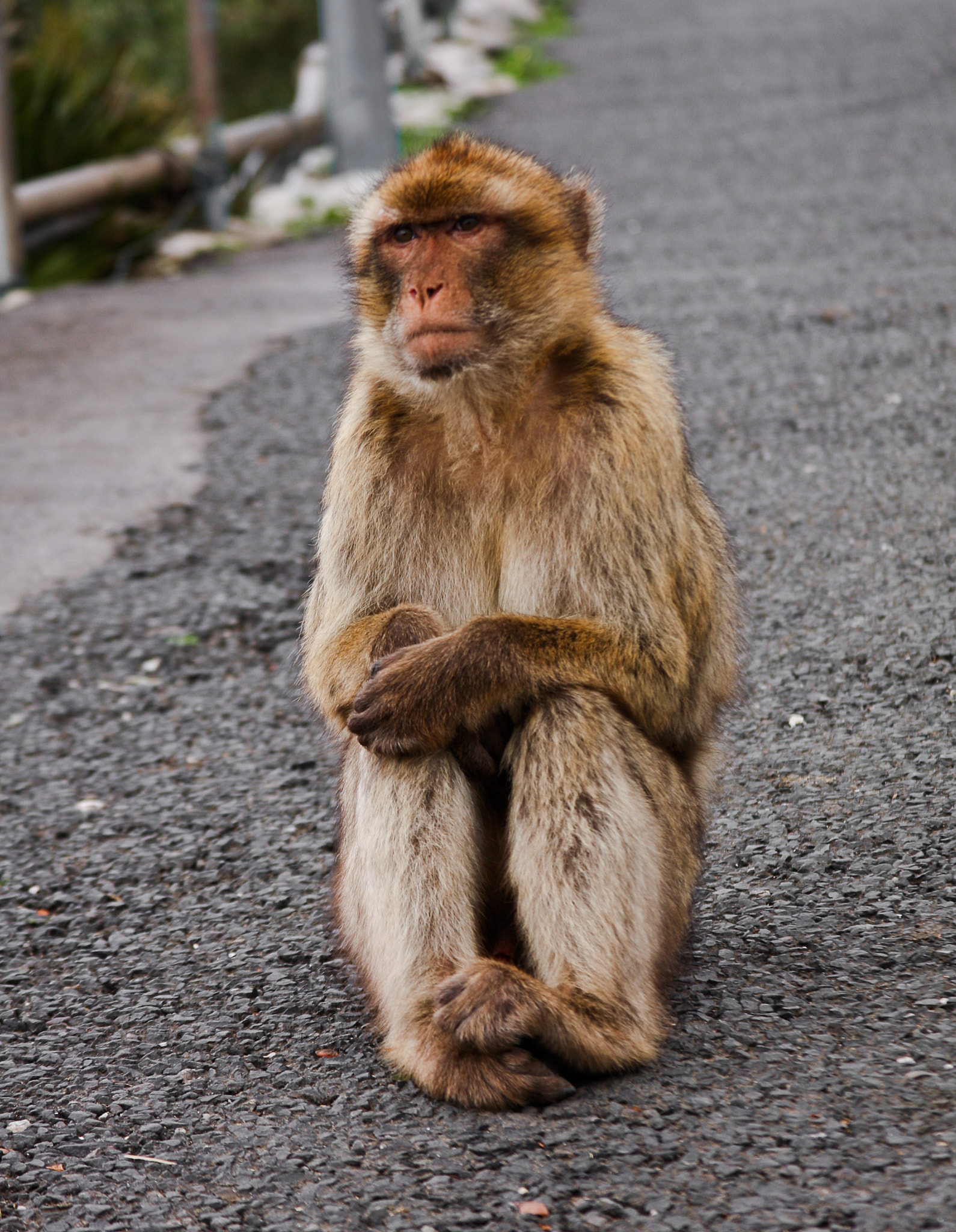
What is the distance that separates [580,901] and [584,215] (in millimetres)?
1246

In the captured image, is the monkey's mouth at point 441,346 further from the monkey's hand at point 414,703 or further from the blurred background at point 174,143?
the blurred background at point 174,143

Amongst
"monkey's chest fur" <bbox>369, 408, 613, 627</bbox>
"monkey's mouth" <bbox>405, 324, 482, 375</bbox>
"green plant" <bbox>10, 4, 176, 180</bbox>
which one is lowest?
"green plant" <bbox>10, 4, 176, 180</bbox>

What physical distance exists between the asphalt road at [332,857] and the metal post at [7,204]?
228 centimetres

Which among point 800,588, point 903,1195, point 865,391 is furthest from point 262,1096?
point 865,391

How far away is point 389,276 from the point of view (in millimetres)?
2695

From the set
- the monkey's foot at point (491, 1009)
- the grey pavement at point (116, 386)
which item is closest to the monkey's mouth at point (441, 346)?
the monkey's foot at point (491, 1009)

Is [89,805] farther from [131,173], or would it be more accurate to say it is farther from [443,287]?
[131,173]

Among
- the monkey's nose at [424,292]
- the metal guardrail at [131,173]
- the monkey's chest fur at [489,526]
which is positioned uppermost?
the monkey's nose at [424,292]

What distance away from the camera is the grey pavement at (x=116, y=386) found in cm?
559

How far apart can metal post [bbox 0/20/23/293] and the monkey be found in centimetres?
635

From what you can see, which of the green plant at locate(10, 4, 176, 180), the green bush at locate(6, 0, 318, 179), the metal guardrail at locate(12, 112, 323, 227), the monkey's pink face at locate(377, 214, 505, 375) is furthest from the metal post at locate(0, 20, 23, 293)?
the monkey's pink face at locate(377, 214, 505, 375)

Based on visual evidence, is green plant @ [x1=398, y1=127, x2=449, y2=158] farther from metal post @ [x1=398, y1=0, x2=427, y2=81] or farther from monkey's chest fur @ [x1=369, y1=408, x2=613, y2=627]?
monkey's chest fur @ [x1=369, y1=408, x2=613, y2=627]

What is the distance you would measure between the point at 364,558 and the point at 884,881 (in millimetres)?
1194

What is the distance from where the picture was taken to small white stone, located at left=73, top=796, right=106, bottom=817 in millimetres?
3705
